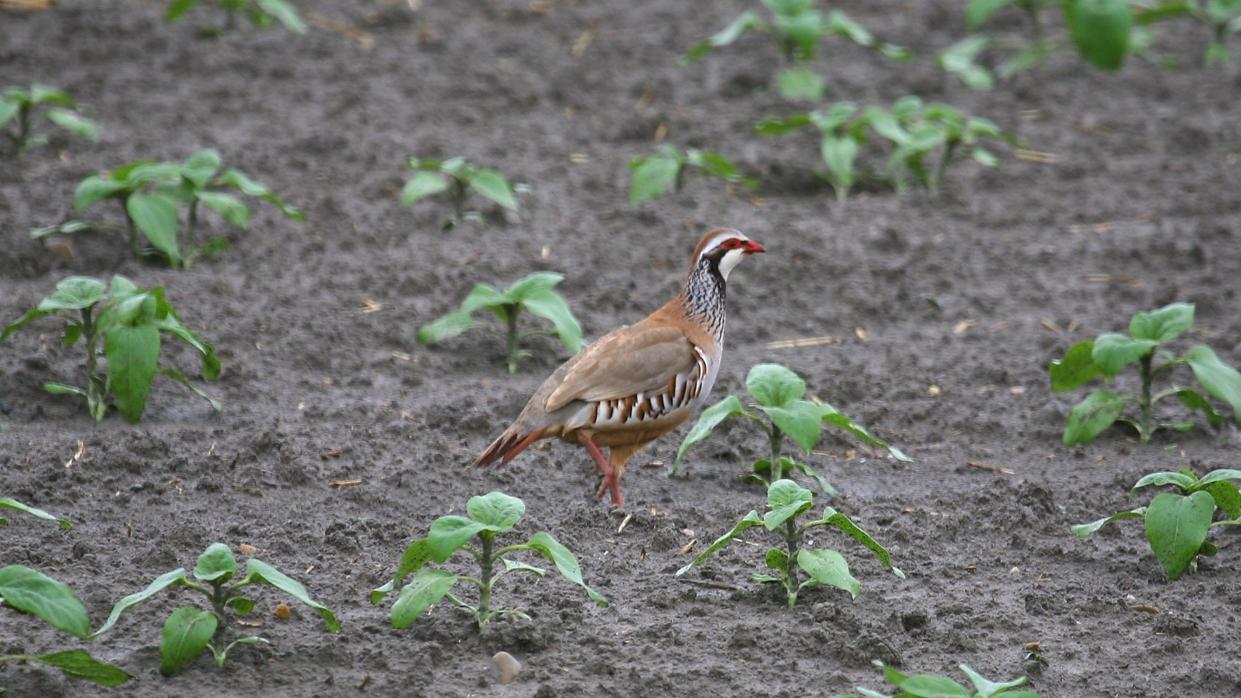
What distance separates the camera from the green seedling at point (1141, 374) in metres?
5.64

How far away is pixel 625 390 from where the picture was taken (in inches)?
225

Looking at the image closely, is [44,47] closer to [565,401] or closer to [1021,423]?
[565,401]

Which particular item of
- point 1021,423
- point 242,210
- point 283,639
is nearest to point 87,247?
point 242,210

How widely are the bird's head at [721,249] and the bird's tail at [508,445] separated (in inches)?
46.9

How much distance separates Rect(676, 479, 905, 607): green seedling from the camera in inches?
179

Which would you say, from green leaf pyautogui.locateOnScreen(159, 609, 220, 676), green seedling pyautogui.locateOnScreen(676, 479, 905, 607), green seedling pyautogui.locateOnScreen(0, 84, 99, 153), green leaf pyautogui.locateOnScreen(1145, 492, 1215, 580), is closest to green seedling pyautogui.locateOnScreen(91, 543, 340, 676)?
green leaf pyautogui.locateOnScreen(159, 609, 220, 676)

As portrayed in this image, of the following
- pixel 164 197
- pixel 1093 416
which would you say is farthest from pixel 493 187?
pixel 1093 416

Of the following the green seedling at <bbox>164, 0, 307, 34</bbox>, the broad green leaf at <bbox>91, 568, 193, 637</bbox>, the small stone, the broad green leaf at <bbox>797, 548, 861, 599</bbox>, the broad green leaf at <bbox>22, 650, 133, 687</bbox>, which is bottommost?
the green seedling at <bbox>164, 0, 307, 34</bbox>

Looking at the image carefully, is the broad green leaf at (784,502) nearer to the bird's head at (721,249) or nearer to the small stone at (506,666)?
the small stone at (506,666)

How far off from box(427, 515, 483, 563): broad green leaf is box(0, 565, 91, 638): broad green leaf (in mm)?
873

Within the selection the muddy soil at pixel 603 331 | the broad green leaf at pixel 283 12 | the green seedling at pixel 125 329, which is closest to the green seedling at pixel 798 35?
the muddy soil at pixel 603 331

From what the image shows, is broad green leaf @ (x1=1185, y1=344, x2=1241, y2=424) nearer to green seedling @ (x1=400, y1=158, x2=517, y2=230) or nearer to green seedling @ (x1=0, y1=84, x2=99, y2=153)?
green seedling @ (x1=400, y1=158, x2=517, y2=230)

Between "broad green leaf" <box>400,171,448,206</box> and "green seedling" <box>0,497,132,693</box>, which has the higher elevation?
"green seedling" <box>0,497,132,693</box>

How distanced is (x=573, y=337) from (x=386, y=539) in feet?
4.28
